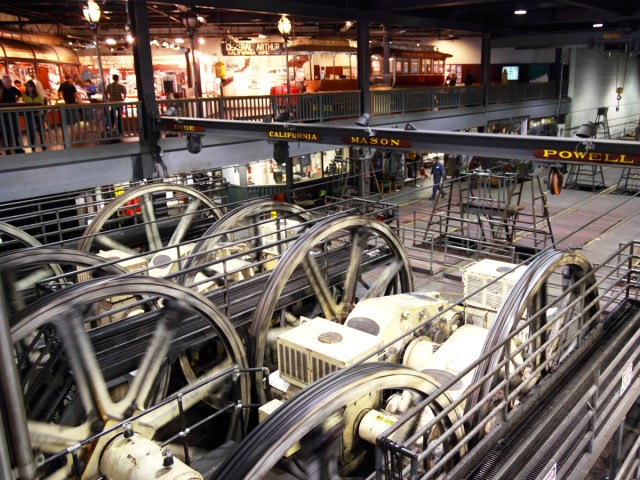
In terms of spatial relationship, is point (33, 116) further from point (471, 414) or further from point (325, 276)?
point (471, 414)

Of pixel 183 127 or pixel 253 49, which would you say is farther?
pixel 253 49

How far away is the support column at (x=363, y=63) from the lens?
20328mm

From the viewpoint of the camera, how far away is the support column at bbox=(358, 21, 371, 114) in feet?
66.7

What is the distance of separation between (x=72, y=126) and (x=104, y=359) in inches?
354

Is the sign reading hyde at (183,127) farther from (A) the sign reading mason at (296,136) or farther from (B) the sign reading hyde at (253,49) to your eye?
(B) the sign reading hyde at (253,49)

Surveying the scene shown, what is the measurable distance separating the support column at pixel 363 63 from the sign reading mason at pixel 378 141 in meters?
10.4

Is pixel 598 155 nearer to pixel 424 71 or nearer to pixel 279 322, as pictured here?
pixel 279 322

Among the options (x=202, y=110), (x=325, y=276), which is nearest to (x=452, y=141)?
(x=325, y=276)

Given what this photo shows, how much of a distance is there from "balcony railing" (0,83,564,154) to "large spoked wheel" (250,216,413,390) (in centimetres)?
744

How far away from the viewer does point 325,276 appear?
9781mm

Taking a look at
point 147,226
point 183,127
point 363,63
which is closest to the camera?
point 147,226

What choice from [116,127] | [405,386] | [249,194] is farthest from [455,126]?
[405,386]

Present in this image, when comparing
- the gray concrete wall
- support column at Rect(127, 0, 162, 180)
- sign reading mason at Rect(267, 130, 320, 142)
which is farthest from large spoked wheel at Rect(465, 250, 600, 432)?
the gray concrete wall

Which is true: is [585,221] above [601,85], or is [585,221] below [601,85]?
below
